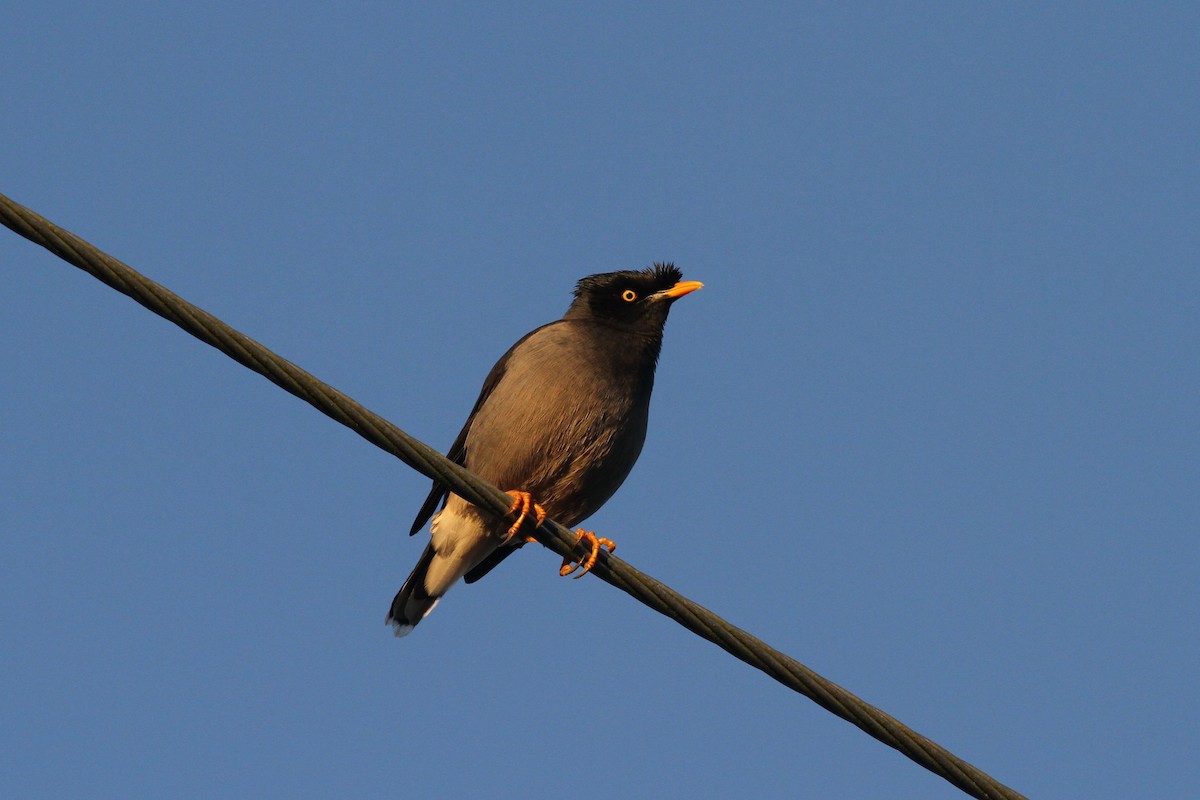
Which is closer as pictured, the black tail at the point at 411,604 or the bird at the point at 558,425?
the bird at the point at 558,425

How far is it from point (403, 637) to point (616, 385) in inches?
82.8

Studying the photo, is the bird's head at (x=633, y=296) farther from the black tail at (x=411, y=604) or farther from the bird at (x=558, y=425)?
the black tail at (x=411, y=604)

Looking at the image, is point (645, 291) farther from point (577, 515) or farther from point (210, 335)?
point (210, 335)

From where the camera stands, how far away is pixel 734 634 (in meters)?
4.11

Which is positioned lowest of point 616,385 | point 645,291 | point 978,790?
point 978,790

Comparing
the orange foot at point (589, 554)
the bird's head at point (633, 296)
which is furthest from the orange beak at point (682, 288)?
the orange foot at point (589, 554)

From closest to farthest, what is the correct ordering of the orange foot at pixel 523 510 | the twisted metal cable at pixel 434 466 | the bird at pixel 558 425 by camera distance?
1. the twisted metal cable at pixel 434 466
2. the orange foot at pixel 523 510
3. the bird at pixel 558 425

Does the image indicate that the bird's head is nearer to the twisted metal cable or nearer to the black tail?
the black tail

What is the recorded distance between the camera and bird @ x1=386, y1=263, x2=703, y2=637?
6734 millimetres

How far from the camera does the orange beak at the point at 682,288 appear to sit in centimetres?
771

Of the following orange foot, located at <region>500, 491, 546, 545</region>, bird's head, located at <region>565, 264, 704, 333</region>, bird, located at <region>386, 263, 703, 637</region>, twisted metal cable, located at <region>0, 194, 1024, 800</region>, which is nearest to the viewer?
twisted metal cable, located at <region>0, 194, 1024, 800</region>

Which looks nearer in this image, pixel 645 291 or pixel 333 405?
pixel 333 405

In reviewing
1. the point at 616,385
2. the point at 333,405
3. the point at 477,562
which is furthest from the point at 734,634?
the point at 477,562

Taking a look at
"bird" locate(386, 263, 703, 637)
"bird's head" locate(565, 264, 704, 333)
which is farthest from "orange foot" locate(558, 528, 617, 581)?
"bird's head" locate(565, 264, 704, 333)
